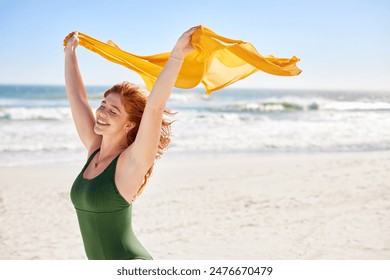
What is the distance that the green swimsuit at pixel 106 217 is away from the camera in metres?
2.30

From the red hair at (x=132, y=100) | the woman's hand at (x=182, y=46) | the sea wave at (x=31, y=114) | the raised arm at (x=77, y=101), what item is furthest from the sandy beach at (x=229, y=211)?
the sea wave at (x=31, y=114)

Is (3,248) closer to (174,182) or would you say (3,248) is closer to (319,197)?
(174,182)

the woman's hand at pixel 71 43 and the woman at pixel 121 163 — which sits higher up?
the woman's hand at pixel 71 43

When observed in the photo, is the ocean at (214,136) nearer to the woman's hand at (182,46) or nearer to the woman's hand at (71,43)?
the woman's hand at (71,43)

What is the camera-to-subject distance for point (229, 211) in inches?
253

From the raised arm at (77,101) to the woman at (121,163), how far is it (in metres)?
0.27

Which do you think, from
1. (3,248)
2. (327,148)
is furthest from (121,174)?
(327,148)

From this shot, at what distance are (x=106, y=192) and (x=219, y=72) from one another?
3.25 ft

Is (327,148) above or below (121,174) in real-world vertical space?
below

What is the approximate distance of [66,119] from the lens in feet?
57.3

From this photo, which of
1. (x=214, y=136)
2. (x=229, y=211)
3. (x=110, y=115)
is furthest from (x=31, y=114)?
(x=110, y=115)

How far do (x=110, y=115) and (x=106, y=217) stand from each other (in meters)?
0.45

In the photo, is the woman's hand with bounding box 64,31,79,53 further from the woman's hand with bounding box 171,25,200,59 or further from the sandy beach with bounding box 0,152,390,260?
the sandy beach with bounding box 0,152,390,260

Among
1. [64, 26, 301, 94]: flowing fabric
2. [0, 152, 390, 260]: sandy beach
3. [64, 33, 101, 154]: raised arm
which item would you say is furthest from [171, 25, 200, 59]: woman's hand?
[0, 152, 390, 260]: sandy beach
